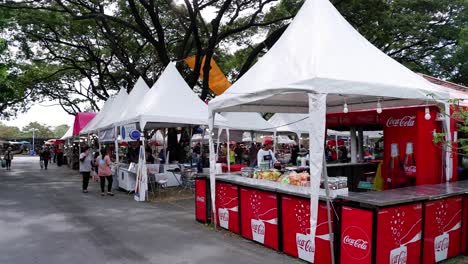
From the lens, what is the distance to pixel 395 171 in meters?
7.65

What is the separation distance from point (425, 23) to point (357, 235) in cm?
1891

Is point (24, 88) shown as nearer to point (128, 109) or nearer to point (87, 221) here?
→ point (128, 109)

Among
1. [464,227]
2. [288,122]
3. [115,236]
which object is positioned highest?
[288,122]

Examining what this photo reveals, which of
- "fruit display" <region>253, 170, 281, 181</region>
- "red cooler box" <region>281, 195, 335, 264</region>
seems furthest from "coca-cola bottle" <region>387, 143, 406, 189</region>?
"red cooler box" <region>281, 195, 335, 264</region>

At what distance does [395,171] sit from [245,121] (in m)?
11.0

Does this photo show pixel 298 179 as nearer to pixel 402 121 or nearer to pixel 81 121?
pixel 402 121

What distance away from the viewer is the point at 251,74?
6781mm

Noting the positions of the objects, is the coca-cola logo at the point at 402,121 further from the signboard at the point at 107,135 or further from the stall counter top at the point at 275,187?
the signboard at the point at 107,135

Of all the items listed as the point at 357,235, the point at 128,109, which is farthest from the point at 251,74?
the point at 128,109

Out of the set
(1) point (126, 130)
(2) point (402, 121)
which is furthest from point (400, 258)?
(1) point (126, 130)

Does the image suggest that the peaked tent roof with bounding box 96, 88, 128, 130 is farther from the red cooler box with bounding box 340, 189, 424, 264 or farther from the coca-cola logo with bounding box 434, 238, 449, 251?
the coca-cola logo with bounding box 434, 238, 449, 251

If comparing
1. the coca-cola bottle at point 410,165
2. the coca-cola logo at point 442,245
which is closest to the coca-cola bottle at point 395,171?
the coca-cola bottle at point 410,165

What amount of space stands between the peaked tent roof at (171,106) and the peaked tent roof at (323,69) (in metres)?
5.64

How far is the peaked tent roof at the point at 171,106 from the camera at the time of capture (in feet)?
41.1
